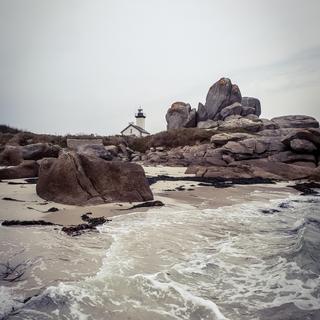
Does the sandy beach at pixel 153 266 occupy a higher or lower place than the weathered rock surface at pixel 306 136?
lower

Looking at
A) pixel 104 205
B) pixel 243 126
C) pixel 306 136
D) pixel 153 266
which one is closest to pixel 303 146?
pixel 306 136

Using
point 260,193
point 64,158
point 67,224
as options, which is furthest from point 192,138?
point 67,224

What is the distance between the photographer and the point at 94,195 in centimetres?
972

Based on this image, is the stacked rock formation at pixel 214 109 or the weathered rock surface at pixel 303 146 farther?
the stacked rock formation at pixel 214 109

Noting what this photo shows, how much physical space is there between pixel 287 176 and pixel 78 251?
58.4 feet

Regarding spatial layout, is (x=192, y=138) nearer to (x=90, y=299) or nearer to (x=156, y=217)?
(x=156, y=217)

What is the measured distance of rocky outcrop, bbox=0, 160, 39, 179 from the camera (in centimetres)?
1493

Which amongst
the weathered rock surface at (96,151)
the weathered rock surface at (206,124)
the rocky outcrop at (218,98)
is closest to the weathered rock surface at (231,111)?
the rocky outcrop at (218,98)

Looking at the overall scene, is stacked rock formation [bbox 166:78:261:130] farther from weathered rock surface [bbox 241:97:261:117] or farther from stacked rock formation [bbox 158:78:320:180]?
stacked rock formation [bbox 158:78:320:180]

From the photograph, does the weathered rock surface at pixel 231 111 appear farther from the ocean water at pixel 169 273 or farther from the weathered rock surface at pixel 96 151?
the ocean water at pixel 169 273

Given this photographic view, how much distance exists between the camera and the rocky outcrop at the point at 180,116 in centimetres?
5278

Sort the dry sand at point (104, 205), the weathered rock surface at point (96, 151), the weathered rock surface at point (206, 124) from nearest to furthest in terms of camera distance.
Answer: the dry sand at point (104, 205), the weathered rock surface at point (96, 151), the weathered rock surface at point (206, 124)

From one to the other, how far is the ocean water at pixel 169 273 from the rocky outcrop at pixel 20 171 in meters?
9.61

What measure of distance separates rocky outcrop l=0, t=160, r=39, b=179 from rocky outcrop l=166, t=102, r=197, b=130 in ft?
125
